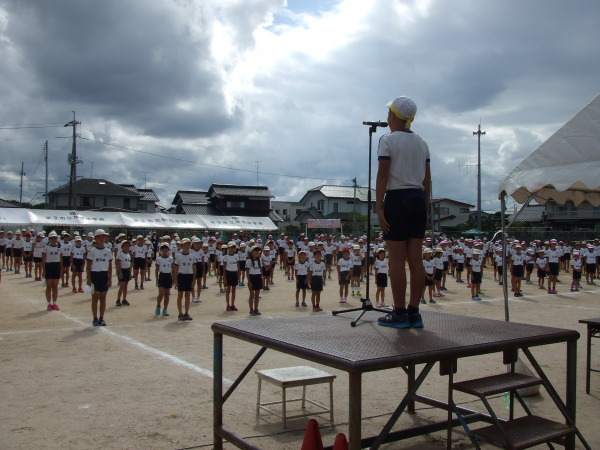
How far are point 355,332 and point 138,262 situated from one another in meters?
16.2

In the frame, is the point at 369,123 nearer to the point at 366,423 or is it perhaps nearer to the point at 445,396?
the point at 366,423

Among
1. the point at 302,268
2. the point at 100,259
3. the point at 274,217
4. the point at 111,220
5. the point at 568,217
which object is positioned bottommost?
the point at 302,268

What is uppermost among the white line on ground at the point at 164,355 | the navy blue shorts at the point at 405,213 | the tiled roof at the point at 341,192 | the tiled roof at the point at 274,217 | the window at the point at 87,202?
the tiled roof at the point at 341,192

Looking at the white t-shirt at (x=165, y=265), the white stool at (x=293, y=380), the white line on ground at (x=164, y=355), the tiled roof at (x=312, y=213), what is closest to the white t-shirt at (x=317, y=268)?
the white t-shirt at (x=165, y=265)

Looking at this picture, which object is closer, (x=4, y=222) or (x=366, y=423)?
(x=366, y=423)

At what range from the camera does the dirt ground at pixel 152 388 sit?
217 inches

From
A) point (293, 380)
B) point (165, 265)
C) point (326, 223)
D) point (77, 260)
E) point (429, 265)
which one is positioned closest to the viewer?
point (293, 380)

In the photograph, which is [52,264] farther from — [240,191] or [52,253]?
[240,191]

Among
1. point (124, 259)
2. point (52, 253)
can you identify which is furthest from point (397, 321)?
point (124, 259)

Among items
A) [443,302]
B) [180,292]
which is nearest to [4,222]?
[180,292]

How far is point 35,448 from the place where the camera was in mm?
5016

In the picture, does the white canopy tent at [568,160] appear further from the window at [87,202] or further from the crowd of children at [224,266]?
the window at [87,202]

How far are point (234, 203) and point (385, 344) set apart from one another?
56.6 m

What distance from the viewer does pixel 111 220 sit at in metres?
37.1
